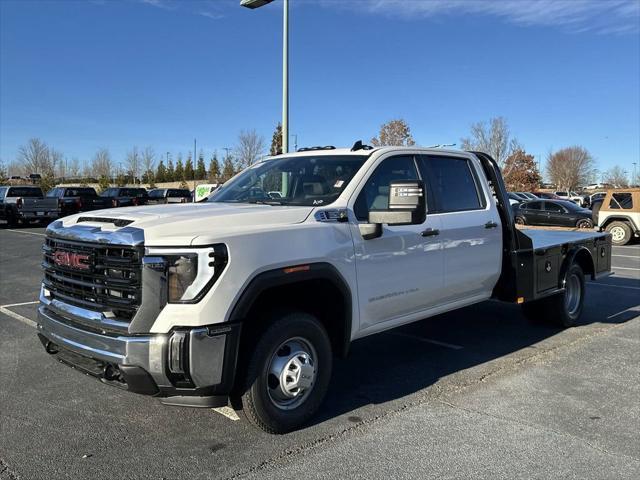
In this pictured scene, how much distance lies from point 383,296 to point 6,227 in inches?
1014

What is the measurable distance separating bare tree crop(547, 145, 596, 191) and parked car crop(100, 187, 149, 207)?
7621cm

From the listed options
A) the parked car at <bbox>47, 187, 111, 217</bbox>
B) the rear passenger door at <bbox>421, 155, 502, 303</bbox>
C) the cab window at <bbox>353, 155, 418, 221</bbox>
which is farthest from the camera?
the parked car at <bbox>47, 187, 111, 217</bbox>

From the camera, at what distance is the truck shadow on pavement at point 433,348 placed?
4.62 m

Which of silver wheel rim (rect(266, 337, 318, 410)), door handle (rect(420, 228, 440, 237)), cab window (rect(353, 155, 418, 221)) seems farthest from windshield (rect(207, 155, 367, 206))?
silver wheel rim (rect(266, 337, 318, 410))

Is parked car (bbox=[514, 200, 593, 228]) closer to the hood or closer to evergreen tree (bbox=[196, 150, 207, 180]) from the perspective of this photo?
the hood

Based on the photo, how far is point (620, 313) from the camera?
309 inches

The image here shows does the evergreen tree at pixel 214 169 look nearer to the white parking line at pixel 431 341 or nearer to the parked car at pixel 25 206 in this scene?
the parked car at pixel 25 206

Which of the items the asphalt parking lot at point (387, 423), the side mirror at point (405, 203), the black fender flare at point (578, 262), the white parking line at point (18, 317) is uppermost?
the side mirror at point (405, 203)

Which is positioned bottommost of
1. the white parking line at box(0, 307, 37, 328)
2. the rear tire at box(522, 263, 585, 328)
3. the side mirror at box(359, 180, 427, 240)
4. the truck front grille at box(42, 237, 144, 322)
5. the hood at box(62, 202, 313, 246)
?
the white parking line at box(0, 307, 37, 328)

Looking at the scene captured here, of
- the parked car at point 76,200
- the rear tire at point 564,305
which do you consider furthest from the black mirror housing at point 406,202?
the parked car at point 76,200

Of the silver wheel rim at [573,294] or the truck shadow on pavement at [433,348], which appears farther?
the silver wheel rim at [573,294]

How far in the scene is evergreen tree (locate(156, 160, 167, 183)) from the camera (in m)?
77.2

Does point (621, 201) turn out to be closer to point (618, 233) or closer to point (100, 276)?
point (618, 233)

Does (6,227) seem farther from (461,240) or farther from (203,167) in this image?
(203,167)
